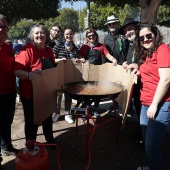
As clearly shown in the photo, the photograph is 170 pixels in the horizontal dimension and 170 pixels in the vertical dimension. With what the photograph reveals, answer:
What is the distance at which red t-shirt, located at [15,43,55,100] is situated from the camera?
2918 millimetres

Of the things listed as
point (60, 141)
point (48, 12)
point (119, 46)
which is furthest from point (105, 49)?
point (48, 12)

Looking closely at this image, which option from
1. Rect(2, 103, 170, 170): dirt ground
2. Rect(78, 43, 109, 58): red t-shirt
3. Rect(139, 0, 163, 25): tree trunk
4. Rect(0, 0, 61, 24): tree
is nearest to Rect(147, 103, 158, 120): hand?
Rect(2, 103, 170, 170): dirt ground

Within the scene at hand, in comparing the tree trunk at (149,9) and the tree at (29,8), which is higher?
the tree at (29,8)

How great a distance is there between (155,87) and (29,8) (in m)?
17.5

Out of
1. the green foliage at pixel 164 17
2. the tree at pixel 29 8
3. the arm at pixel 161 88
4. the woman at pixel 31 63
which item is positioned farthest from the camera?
the green foliage at pixel 164 17

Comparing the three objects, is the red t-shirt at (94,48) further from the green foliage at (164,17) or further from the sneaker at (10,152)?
the green foliage at (164,17)

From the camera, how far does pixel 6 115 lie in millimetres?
3303

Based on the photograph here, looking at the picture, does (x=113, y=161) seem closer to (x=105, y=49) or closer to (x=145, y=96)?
(x=145, y=96)

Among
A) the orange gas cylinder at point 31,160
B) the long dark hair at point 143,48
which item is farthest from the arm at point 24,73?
the long dark hair at point 143,48

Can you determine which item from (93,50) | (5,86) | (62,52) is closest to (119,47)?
(93,50)

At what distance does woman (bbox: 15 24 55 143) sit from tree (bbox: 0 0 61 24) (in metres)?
15.2

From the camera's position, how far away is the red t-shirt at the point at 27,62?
2.92 meters

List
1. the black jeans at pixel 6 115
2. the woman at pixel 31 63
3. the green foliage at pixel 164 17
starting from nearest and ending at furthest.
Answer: the woman at pixel 31 63, the black jeans at pixel 6 115, the green foliage at pixel 164 17

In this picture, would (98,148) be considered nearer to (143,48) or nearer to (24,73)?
(24,73)
